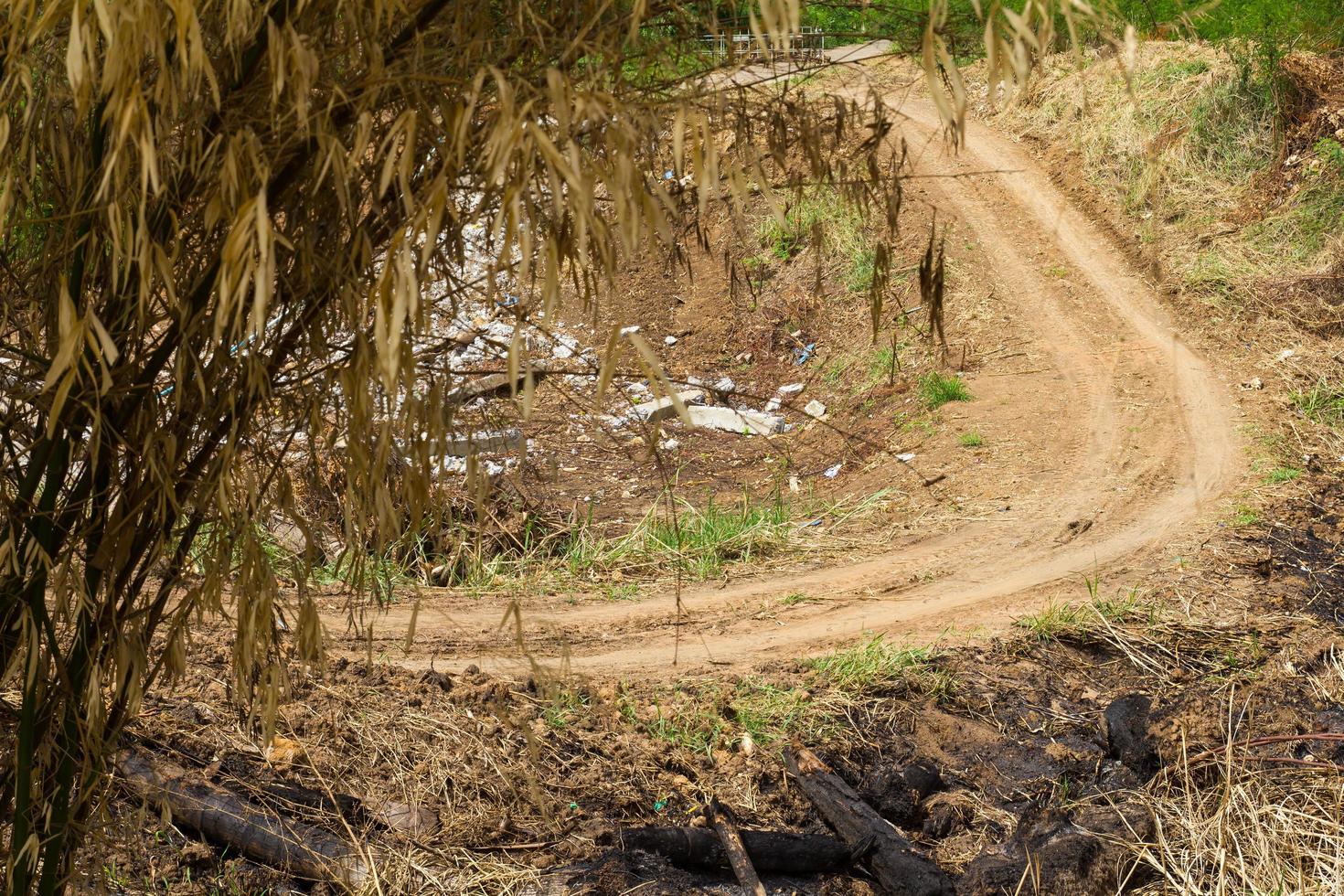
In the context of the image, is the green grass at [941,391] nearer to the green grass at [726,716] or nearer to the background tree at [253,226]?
the green grass at [726,716]

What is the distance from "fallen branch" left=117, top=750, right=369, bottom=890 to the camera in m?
3.67

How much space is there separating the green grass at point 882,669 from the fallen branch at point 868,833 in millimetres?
567

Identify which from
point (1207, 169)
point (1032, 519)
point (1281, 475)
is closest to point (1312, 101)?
point (1207, 169)

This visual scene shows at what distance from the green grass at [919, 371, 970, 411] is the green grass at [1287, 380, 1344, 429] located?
2339mm

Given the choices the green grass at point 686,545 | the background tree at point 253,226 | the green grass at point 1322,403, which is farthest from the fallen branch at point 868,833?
the green grass at point 1322,403

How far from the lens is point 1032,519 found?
7.38 meters

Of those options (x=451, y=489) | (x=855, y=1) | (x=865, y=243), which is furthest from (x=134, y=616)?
(x=865, y=243)

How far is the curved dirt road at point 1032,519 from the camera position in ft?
19.0

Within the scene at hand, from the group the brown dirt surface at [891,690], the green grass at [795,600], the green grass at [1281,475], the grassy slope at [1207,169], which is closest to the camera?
the brown dirt surface at [891,690]

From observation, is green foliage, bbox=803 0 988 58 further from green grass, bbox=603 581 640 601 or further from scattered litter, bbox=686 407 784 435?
scattered litter, bbox=686 407 784 435

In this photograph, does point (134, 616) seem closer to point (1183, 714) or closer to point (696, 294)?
point (1183, 714)

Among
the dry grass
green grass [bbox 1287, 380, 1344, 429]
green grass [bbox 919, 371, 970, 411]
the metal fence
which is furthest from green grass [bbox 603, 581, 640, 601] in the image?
green grass [bbox 1287, 380, 1344, 429]

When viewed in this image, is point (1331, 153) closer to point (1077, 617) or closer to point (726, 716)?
point (1077, 617)

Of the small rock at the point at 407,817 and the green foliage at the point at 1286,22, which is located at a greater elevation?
the green foliage at the point at 1286,22
